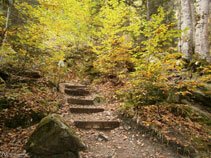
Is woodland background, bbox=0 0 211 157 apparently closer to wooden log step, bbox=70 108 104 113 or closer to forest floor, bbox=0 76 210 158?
forest floor, bbox=0 76 210 158

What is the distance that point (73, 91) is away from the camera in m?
7.05

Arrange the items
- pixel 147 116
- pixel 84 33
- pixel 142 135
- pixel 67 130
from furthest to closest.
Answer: pixel 84 33
pixel 147 116
pixel 142 135
pixel 67 130

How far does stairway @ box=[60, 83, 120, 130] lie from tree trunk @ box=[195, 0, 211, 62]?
5.83 metres

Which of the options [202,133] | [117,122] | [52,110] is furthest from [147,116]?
[52,110]

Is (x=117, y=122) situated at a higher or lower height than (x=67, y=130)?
lower

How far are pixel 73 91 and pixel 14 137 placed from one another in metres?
3.74

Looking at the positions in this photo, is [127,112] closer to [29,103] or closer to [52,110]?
[52,110]

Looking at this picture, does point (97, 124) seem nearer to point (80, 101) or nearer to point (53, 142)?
point (80, 101)

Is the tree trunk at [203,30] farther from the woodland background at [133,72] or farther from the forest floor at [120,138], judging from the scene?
the forest floor at [120,138]

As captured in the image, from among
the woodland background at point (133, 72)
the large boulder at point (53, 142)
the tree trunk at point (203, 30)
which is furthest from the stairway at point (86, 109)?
the tree trunk at point (203, 30)

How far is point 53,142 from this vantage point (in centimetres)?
301

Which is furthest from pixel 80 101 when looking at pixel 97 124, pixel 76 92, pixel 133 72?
pixel 133 72

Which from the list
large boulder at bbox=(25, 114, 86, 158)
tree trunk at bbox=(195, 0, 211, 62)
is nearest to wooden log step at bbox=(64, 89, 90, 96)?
large boulder at bbox=(25, 114, 86, 158)

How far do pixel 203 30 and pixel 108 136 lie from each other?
747 cm
